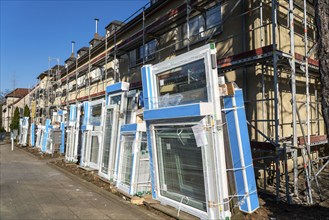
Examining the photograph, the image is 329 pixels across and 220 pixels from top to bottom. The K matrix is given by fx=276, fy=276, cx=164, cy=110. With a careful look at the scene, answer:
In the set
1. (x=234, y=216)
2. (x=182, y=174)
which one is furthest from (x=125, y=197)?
(x=234, y=216)

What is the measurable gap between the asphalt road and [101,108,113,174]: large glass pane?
32.6 inches

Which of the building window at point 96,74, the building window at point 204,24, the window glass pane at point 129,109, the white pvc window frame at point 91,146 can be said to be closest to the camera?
the window glass pane at point 129,109

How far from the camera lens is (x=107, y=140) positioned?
8789 mm

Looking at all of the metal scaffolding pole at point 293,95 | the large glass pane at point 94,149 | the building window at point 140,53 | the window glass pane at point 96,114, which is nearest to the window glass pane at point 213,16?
the metal scaffolding pole at point 293,95

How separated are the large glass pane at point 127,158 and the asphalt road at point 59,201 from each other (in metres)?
0.55

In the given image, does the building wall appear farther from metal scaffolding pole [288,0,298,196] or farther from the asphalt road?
the asphalt road

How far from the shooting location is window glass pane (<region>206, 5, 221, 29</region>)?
27.7 feet

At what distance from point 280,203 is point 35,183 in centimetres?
680

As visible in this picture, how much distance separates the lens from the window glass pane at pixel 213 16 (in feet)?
27.7

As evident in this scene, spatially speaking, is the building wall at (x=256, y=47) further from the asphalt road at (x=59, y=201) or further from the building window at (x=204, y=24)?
the asphalt road at (x=59, y=201)

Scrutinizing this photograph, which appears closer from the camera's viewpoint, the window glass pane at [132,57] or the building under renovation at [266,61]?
the building under renovation at [266,61]

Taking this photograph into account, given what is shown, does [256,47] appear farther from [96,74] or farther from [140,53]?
[96,74]

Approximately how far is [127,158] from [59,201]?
187 centimetres

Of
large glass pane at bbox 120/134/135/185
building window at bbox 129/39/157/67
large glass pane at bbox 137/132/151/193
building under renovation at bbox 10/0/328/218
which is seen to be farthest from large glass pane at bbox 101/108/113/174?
building window at bbox 129/39/157/67
